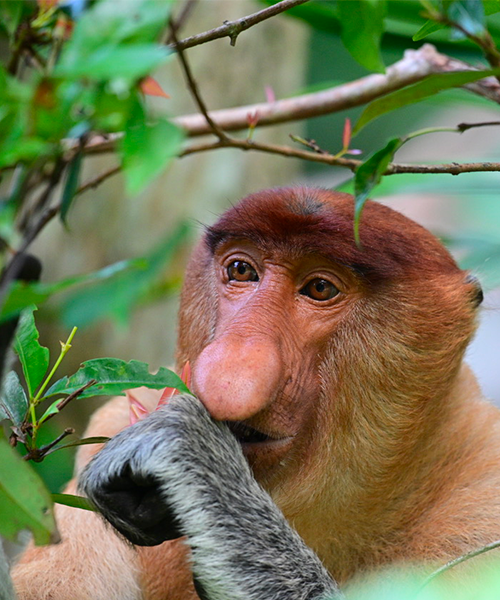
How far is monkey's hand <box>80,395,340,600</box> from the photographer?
2094 mm

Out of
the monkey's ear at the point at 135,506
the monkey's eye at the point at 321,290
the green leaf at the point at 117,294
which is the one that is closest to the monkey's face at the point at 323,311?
the monkey's eye at the point at 321,290

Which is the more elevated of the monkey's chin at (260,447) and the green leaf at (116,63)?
the green leaf at (116,63)

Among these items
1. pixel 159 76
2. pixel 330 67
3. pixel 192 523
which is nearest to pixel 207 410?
pixel 192 523

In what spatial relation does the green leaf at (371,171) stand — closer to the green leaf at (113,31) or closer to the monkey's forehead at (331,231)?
the green leaf at (113,31)

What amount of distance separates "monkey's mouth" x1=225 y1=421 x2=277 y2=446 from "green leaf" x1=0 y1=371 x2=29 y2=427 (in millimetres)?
665

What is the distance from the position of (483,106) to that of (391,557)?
8.20 feet

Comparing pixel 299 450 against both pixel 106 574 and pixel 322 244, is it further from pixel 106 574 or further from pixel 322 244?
pixel 106 574

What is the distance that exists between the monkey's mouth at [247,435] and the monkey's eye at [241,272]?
60 cm

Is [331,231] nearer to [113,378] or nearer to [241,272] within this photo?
[241,272]

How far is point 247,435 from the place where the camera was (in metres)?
2.39

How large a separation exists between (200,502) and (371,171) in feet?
3.38

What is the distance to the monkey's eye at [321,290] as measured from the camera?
2.63 meters

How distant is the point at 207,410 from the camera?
86.0 inches

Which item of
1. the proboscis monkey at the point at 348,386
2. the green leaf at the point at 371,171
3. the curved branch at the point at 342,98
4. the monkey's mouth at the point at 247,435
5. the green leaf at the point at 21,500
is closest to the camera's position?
the green leaf at the point at 21,500
